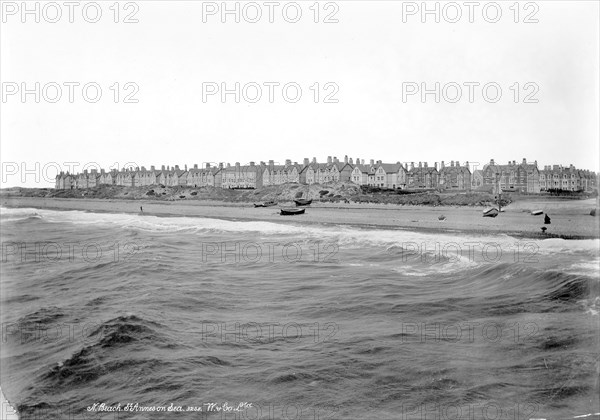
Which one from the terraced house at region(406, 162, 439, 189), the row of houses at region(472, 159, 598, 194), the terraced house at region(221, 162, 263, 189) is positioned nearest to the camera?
the row of houses at region(472, 159, 598, 194)

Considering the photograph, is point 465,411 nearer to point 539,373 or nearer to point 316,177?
point 539,373

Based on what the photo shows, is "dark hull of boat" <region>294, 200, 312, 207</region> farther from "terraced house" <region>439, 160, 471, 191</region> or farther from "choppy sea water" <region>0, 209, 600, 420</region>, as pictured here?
"terraced house" <region>439, 160, 471, 191</region>

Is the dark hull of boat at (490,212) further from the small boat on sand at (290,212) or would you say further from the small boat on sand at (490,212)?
the small boat on sand at (290,212)

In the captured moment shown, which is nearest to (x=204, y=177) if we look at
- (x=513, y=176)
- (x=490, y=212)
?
(x=490, y=212)

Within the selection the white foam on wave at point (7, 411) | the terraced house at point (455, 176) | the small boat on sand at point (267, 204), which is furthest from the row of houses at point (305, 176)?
the white foam on wave at point (7, 411)

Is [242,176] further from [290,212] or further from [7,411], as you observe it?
[7,411]

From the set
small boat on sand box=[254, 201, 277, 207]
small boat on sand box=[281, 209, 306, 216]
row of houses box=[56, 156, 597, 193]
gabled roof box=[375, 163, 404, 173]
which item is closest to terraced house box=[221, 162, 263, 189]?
row of houses box=[56, 156, 597, 193]
